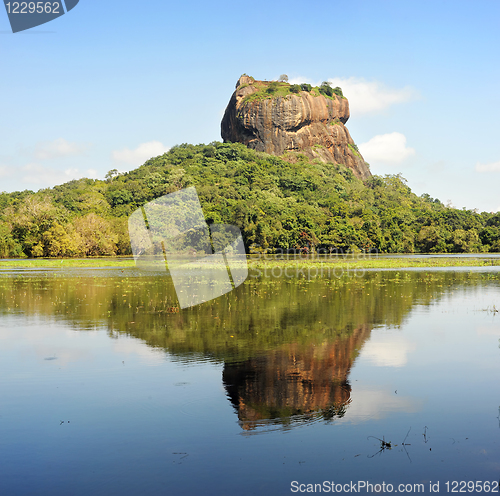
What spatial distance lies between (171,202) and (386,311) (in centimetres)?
5948

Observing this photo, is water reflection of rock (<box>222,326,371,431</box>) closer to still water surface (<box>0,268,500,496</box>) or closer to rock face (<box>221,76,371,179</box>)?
still water surface (<box>0,268,500,496</box>)

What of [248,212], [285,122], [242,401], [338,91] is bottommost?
[242,401]

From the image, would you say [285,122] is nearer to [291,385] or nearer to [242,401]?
[291,385]

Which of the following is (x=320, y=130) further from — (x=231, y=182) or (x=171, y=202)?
(x=171, y=202)

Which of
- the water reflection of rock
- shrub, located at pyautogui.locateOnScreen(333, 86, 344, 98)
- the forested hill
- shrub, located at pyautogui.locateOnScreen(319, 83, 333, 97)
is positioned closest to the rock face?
shrub, located at pyautogui.locateOnScreen(319, 83, 333, 97)

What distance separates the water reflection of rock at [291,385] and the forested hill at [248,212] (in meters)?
52.2

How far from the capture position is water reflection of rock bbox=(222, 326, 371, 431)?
6.71 metres

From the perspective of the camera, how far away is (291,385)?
789 cm

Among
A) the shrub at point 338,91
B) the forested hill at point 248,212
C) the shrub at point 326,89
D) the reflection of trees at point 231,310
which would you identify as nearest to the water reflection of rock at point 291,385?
the reflection of trees at point 231,310

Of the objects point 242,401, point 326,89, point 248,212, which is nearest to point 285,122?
point 326,89

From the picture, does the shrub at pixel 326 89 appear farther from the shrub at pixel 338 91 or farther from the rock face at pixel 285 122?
the shrub at pixel 338 91

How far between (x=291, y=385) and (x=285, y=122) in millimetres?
121325

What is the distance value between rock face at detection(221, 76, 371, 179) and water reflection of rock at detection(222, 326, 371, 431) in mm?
116095

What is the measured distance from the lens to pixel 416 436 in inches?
239
